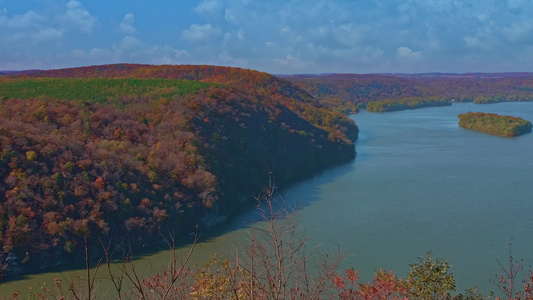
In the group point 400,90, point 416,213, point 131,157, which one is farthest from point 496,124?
point 400,90

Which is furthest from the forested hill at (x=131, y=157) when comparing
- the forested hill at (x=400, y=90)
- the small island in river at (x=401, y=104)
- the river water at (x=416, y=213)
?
the forested hill at (x=400, y=90)

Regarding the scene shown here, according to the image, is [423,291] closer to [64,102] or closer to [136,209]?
[136,209]

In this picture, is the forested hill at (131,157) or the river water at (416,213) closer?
the river water at (416,213)

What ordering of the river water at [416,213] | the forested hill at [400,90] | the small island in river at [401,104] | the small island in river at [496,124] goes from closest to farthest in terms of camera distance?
the river water at [416,213], the small island in river at [496,124], the small island in river at [401,104], the forested hill at [400,90]

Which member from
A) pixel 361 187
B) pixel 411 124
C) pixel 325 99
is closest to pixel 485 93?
pixel 325 99

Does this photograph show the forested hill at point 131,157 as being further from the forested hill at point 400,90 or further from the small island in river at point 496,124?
the forested hill at point 400,90

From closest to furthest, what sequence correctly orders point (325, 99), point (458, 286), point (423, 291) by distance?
point (423, 291) → point (458, 286) → point (325, 99)

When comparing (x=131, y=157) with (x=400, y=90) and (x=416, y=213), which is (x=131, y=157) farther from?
(x=400, y=90)
